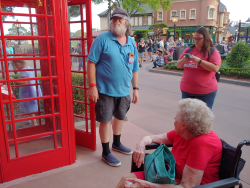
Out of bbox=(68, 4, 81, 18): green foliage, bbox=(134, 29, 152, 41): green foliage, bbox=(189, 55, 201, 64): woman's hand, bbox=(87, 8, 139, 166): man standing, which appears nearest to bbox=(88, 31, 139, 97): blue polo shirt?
bbox=(87, 8, 139, 166): man standing

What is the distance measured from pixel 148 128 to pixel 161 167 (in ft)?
9.14

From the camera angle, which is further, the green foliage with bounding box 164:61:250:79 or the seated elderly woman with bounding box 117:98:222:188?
the green foliage with bounding box 164:61:250:79

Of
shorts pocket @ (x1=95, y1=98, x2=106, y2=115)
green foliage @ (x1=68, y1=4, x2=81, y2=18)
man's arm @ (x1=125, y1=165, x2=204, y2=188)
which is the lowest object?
man's arm @ (x1=125, y1=165, x2=204, y2=188)

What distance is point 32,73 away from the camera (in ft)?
8.73

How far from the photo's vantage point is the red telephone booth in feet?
7.53

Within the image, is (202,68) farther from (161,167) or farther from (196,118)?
(161,167)

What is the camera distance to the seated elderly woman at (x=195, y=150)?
4.70ft

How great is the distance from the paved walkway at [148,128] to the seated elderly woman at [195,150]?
3.70 ft

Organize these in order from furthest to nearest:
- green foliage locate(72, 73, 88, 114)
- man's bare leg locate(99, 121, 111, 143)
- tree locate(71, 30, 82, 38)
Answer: green foliage locate(72, 73, 88, 114) < tree locate(71, 30, 82, 38) < man's bare leg locate(99, 121, 111, 143)

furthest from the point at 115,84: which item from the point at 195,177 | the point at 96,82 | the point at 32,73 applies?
the point at 195,177

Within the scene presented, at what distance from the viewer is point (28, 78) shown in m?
2.34

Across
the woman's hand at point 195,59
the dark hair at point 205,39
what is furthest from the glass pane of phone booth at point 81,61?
the dark hair at point 205,39

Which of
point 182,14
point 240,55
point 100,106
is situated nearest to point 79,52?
point 100,106

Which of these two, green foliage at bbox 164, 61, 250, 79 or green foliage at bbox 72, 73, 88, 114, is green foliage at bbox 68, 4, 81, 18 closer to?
green foliage at bbox 72, 73, 88, 114
